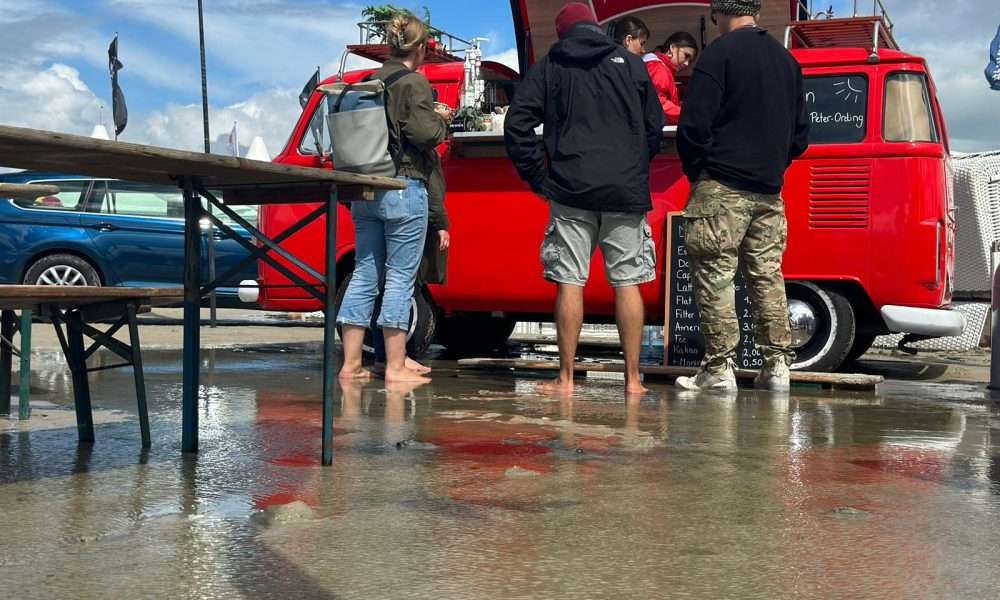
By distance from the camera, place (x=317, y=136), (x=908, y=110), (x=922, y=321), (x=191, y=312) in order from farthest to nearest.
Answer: (x=317, y=136) → (x=908, y=110) → (x=922, y=321) → (x=191, y=312)

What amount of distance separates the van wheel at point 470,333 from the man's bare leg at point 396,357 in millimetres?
2898

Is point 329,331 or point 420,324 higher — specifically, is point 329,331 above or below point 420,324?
above

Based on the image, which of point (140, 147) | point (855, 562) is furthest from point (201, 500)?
point (855, 562)

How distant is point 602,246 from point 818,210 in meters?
2.10

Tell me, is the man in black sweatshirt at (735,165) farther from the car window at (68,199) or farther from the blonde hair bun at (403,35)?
the car window at (68,199)

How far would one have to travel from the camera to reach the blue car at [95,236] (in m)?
14.3

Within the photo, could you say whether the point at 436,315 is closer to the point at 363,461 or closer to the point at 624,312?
the point at 624,312

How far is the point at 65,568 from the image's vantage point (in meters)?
2.72

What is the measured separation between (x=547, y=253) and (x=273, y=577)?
405 cm

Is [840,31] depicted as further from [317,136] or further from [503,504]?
[503,504]

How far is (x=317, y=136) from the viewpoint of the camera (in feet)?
29.2

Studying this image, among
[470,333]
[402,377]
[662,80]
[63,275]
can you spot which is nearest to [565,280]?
[402,377]

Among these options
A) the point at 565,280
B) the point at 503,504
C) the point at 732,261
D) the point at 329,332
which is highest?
the point at 732,261

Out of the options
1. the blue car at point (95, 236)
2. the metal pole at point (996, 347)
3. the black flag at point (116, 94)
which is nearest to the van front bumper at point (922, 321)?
the metal pole at point (996, 347)
